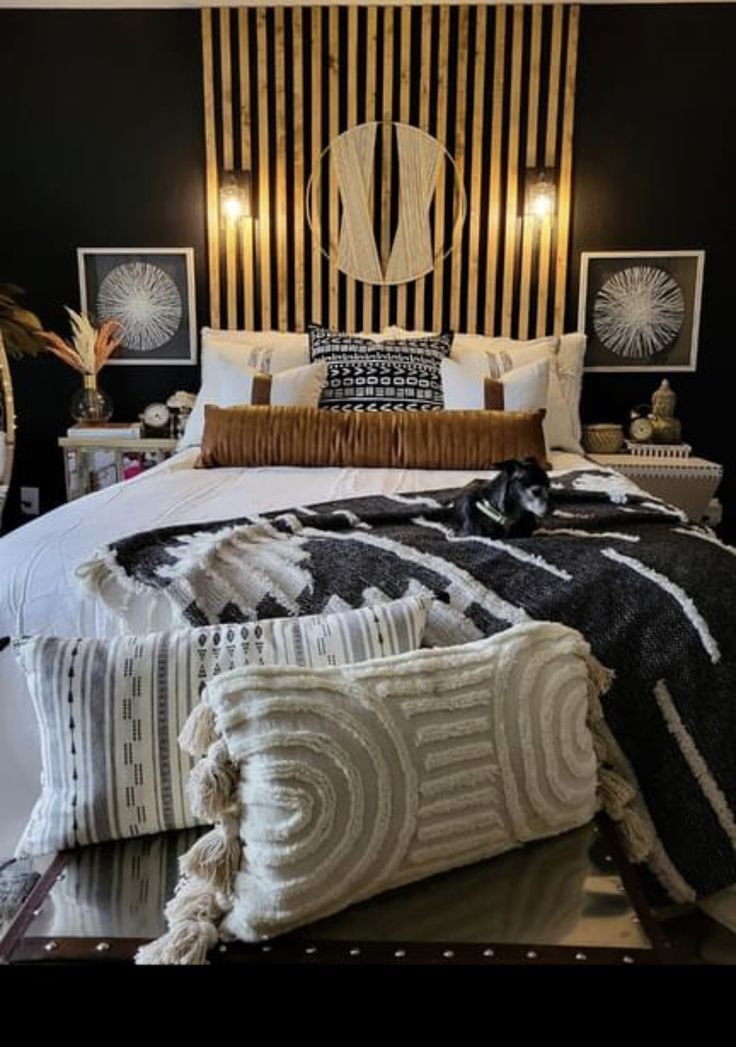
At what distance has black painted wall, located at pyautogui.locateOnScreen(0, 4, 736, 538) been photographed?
3.51m

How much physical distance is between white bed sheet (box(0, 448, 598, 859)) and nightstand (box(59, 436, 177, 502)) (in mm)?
1304

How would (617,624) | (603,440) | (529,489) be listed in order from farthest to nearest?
(603,440) → (529,489) → (617,624)

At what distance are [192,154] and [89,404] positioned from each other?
124 cm

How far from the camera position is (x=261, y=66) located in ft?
11.6

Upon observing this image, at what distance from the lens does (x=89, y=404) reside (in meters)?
3.55

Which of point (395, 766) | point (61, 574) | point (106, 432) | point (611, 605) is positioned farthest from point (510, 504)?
point (106, 432)

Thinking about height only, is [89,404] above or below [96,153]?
below

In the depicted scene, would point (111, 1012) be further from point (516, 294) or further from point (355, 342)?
point (516, 294)

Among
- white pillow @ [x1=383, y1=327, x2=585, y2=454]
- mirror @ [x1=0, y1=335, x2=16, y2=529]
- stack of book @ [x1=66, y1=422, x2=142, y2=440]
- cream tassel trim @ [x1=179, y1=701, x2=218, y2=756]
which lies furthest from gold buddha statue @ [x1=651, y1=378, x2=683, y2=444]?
cream tassel trim @ [x1=179, y1=701, x2=218, y2=756]

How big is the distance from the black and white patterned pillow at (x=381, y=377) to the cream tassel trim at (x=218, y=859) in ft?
6.81

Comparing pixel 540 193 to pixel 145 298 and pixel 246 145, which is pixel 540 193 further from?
pixel 145 298

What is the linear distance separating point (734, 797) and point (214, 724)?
83 cm

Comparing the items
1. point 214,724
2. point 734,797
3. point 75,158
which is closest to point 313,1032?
point 214,724

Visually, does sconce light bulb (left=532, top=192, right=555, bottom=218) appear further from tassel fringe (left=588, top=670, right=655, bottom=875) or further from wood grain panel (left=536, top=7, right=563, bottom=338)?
tassel fringe (left=588, top=670, right=655, bottom=875)
